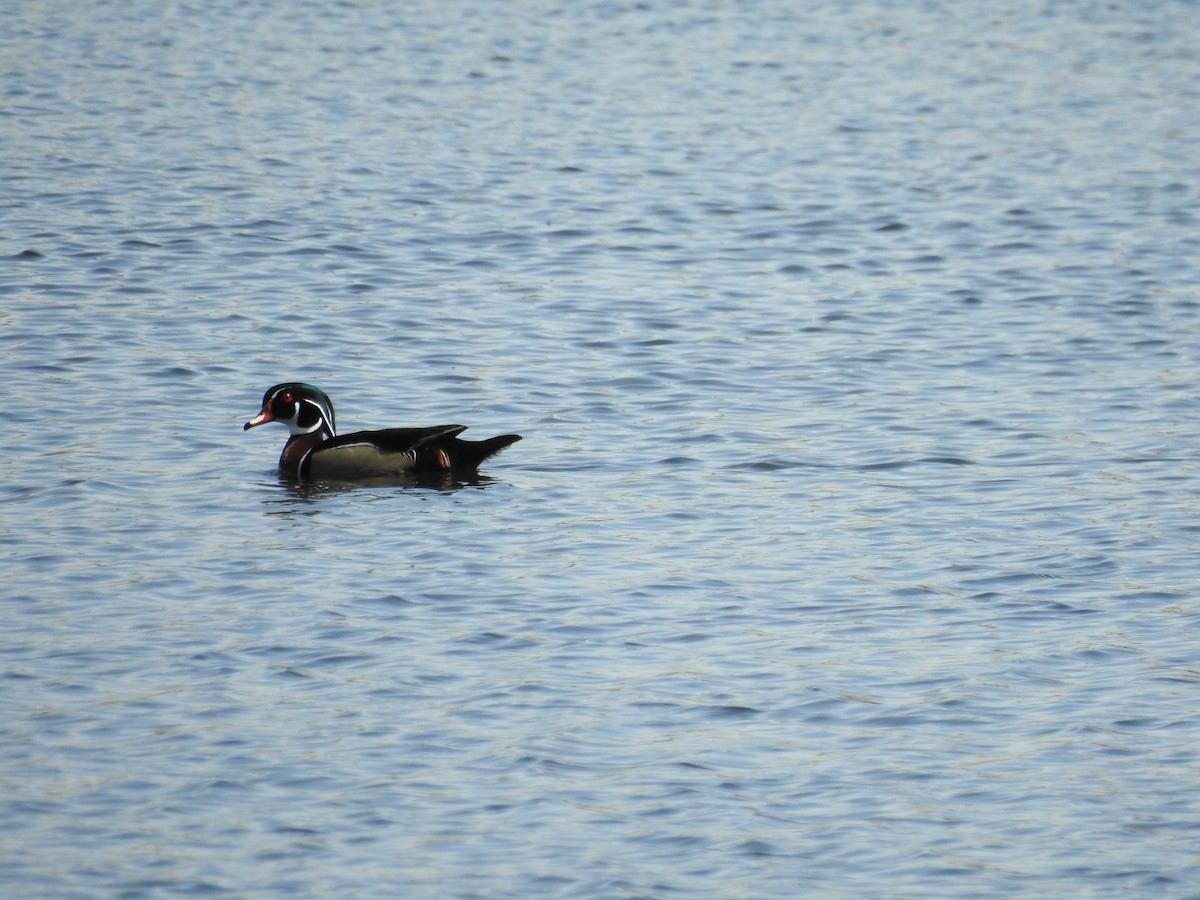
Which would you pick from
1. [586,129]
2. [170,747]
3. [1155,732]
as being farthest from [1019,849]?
[586,129]

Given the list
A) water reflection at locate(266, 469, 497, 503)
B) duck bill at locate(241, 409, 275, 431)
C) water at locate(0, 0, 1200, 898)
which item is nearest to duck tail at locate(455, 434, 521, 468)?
water reflection at locate(266, 469, 497, 503)

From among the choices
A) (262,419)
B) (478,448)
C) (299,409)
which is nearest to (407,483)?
(478,448)

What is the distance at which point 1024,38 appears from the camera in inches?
1393

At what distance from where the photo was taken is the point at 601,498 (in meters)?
14.1

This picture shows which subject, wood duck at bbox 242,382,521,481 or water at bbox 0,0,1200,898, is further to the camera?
wood duck at bbox 242,382,521,481

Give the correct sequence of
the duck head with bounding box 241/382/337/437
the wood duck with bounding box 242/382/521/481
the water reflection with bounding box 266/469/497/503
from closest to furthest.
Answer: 1. the wood duck with bounding box 242/382/521/481
2. the water reflection with bounding box 266/469/497/503
3. the duck head with bounding box 241/382/337/437

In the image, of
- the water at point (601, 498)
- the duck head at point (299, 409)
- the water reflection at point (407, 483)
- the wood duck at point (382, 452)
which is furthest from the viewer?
the duck head at point (299, 409)

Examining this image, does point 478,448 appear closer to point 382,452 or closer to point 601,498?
point 382,452

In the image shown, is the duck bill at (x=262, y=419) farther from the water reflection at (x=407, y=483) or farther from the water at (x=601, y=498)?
the water reflection at (x=407, y=483)

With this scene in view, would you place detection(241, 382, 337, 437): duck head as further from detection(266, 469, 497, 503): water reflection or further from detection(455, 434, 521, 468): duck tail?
detection(455, 434, 521, 468): duck tail

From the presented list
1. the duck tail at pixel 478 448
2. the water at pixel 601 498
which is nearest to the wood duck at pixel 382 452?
the duck tail at pixel 478 448

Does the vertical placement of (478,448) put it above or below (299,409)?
below

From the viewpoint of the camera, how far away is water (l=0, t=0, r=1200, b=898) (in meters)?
9.09

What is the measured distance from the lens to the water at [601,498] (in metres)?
9.09
